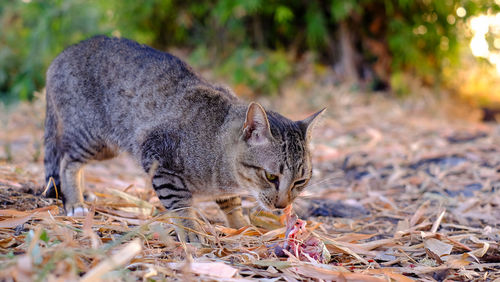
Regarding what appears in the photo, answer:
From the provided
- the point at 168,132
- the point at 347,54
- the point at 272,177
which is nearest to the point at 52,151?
the point at 168,132

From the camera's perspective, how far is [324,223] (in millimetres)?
3637

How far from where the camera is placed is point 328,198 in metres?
4.29

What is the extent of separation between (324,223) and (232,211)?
711 mm

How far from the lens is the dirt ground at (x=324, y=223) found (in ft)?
7.02

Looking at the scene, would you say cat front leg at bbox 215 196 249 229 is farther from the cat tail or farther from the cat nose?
the cat tail

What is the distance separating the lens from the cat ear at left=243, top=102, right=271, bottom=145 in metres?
→ 3.07

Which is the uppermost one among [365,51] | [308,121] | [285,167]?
[365,51]

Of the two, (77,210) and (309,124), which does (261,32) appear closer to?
(309,124)

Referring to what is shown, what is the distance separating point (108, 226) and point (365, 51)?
7.16 m

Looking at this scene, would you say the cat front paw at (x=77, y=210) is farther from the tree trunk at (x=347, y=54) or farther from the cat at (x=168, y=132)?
the tree trunk at (x=347, y=54)

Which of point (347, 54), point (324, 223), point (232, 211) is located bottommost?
point (324, 223)

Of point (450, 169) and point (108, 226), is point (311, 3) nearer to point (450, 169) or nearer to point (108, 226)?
point (450, 169)

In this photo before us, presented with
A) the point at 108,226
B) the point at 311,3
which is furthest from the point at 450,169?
the point at 311,3

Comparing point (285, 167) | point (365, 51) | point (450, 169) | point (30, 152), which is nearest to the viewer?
point (285, 167)
